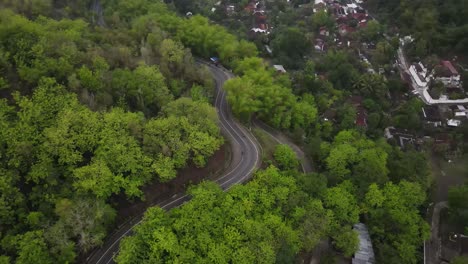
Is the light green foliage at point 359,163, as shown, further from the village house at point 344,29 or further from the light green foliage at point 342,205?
the village house at point 344,29

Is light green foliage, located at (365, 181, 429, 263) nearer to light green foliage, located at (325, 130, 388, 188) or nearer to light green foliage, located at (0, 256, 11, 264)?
light green foliage, located at (325, 130, 388, 188)

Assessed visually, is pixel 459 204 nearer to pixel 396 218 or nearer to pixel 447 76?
pixel 396 218

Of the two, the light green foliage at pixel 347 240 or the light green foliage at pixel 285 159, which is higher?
the light green foliage at pixel 285 159

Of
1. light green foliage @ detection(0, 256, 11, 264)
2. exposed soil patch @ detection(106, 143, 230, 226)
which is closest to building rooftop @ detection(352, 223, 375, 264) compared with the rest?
exposed soil patch @ detection(106, 143, 230, 226)

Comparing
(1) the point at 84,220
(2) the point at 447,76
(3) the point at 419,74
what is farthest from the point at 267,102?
(2) the point at 447,76

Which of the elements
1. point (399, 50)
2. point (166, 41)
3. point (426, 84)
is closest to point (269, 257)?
point (166, 41)

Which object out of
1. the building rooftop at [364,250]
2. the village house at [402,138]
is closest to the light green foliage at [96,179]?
the building rooftop at [364,250]
